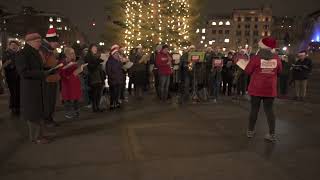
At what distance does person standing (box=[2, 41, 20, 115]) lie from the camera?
491 inches

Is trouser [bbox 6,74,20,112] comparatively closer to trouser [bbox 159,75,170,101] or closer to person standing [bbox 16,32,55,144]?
person standing [bbox 16,32,55,144]

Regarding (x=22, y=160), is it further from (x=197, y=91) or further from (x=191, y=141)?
(x=197, y=91)

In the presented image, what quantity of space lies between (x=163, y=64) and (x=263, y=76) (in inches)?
271

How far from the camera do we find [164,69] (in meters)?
15.9

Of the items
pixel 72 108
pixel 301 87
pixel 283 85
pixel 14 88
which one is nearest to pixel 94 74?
pixel 72 108

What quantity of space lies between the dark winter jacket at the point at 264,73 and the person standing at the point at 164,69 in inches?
264

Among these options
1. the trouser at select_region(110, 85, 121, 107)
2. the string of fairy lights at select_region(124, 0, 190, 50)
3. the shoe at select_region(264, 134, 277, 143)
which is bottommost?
the shoe at select_region(264, 134, 277, 143)

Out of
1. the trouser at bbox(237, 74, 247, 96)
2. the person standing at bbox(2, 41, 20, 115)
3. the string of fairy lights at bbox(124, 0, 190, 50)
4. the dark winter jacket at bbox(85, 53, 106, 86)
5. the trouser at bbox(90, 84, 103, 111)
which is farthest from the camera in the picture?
the string of fairy lights at bbox(124, 0, 190, 50)

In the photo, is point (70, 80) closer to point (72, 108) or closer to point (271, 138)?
point (72, 108)

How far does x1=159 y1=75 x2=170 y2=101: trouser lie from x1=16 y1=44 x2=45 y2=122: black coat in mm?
7688

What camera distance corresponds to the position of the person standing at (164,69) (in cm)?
1582

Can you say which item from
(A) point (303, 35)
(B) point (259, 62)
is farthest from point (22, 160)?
(A) point (303, 35)

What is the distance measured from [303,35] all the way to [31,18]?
6573cm

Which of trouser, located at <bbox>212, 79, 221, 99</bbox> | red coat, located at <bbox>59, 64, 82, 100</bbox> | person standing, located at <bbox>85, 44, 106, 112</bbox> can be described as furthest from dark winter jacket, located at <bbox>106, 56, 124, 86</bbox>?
trouser, located at <bbox>212, 79, 221, 99</bbox>
